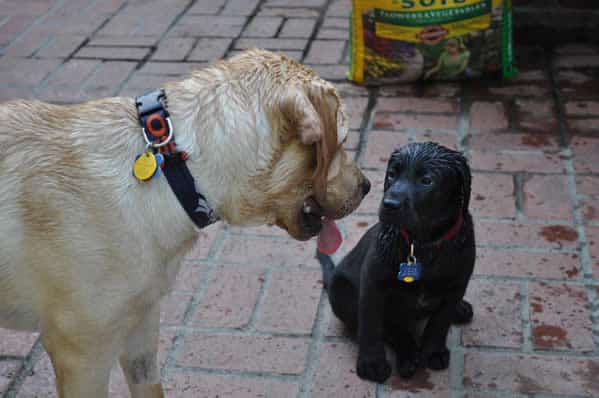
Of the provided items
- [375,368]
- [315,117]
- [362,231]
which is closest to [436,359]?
[375,368]

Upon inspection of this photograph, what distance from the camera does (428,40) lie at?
5.89 metres

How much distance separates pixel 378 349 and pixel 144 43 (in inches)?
158

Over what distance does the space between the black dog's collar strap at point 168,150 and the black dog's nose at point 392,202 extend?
31.4 inches

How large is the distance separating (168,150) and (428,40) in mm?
3658

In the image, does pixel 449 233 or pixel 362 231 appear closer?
pixel 449 233

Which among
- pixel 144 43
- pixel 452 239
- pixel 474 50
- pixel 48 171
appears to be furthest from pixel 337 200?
pixel 144 43

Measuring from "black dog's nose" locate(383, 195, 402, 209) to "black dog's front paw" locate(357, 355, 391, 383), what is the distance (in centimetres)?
73

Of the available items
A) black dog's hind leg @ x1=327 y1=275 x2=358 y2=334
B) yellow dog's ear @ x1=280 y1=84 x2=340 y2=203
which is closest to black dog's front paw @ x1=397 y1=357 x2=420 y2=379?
black dog's hind leg @ x1=327 y1=275 x2=358 y2=334

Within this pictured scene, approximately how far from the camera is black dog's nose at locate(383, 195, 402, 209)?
3189 mm

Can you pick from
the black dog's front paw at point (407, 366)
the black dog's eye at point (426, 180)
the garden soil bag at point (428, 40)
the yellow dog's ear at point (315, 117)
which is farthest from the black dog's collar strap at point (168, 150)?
the garden soil bag at point (428, 40)

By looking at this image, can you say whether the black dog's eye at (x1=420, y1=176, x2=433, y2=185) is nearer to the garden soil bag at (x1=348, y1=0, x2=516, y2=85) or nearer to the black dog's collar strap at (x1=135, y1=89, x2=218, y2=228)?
the black dog's collar strap at (x1=135, y1=89, x2=218, y2=228)

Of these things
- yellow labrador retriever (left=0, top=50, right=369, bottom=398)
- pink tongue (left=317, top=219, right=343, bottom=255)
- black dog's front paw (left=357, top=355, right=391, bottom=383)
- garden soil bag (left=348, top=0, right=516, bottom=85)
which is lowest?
garden soil bag (left=348, top=0, right=516, bottom=85)

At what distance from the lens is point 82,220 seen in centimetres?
261

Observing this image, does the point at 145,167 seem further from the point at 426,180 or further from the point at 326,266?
the point at 326,266
